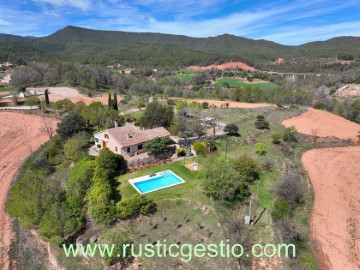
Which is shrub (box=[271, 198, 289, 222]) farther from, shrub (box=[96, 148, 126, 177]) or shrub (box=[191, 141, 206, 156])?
shrub (box=[96, 148, 126, 177])

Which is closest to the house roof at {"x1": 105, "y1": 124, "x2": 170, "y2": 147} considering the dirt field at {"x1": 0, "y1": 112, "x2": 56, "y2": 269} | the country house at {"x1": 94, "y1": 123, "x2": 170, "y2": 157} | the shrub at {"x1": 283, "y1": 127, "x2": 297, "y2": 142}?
the country house at {"x1": 94, "y1": 123, "x2": 170, "y2": 157}

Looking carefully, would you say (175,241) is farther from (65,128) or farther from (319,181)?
(65,128)

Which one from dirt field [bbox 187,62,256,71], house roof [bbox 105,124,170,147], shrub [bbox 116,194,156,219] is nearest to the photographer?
shrub [bbox 116,194,156,219]

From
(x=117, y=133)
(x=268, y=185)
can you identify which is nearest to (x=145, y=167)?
(x=117, y=133)

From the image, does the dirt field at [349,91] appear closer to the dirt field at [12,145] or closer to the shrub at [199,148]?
the shrub at [199,148]

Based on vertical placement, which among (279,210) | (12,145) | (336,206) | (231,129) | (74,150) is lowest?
(336,206)

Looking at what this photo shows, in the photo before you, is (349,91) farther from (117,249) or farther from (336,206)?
(117,249)

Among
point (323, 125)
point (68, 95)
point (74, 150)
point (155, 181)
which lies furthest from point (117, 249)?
point (68, 95)
